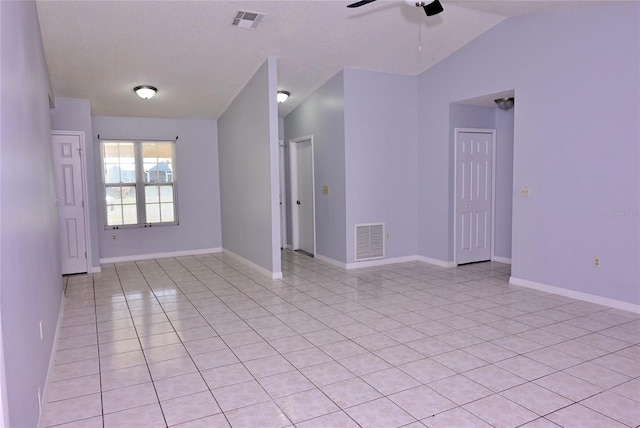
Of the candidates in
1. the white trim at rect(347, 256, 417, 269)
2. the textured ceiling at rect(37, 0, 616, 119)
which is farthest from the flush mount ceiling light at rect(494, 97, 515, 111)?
the white trim at rect(347, 256, 417, 269)

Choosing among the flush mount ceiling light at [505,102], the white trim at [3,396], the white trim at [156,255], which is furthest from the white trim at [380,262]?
the white trim at [3,396]

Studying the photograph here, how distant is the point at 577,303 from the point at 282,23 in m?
4.17

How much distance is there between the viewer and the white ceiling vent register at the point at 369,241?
20.2 feet

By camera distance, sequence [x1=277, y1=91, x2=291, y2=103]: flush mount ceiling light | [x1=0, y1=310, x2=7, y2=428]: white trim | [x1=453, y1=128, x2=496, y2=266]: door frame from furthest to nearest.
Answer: [x1=277, y1=91, x2=291, y2=103]: flush mount ceiling light, [x1=453, y1=128, x2=496, y2=266]: door frame, [x1=0, y1=310, x2=7, y2=428]: white trim

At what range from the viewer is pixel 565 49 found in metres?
4.41

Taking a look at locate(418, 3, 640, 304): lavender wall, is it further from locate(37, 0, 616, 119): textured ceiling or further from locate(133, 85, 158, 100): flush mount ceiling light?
locate(133, 85, 158, 100): flush mount ceiling light

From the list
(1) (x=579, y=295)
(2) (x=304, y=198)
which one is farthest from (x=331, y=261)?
(1) (x=579, y=295)

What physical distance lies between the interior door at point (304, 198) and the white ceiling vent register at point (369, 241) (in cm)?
116

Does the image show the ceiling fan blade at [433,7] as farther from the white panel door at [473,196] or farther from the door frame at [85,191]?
the door frame at [85,191]

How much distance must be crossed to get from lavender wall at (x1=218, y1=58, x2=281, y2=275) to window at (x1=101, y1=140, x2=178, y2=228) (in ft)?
3.06

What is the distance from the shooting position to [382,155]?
6.21 metres

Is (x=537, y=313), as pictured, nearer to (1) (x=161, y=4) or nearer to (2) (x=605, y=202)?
(2) (x=605, y=202)

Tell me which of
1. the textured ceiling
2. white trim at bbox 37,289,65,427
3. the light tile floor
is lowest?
the light tile floor

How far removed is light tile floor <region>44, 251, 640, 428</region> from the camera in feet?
7.82
